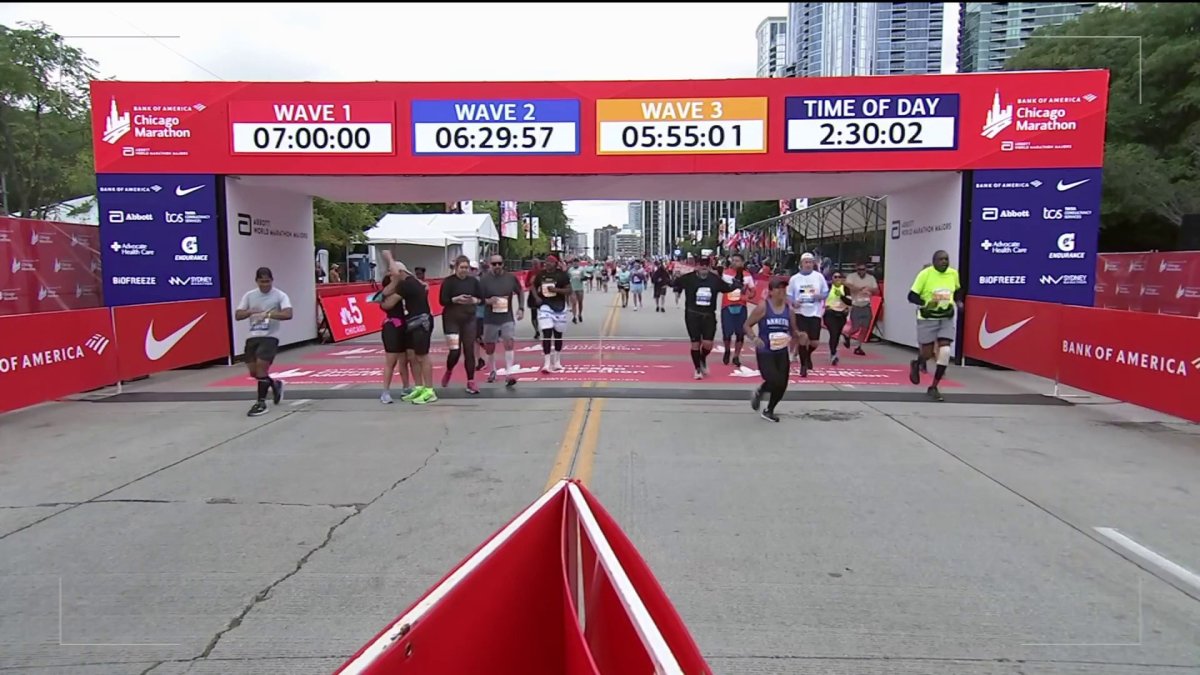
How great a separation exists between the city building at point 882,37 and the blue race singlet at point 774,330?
34124 mm

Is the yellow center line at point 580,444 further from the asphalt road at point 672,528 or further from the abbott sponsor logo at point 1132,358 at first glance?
the abbott sponsor logo at point 1132,358

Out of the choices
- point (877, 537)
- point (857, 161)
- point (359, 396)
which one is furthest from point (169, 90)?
point (877, 537)

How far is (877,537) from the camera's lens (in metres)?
4.72

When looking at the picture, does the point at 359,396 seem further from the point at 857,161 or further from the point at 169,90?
the point at 857,161

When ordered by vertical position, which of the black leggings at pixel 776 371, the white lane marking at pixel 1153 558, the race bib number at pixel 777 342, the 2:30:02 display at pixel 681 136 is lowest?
the white lane marking at pixel 1153 558

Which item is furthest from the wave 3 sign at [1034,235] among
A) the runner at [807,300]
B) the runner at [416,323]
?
the runner at [416,323]

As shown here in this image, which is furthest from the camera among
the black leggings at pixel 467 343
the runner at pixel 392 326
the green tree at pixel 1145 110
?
the green tree at pixel 1145 110

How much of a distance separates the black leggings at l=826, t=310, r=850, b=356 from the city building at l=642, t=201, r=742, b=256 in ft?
232

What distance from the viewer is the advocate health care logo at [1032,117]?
12352 millimetres

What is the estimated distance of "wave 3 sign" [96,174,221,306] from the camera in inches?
513

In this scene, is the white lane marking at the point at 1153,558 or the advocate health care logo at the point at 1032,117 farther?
the advocate health care logo at the point at 1032,117

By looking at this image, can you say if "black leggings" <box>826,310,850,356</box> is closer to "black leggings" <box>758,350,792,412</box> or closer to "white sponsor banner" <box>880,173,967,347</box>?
"white sponsor banner" <box>880,173,967,347</box>

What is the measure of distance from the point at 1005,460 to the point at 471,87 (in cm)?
1009

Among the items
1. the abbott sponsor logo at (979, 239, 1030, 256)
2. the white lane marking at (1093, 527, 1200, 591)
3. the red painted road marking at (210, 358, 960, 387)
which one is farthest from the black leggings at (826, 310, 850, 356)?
the white lane marking at (1093, 527, 1200, 591)
